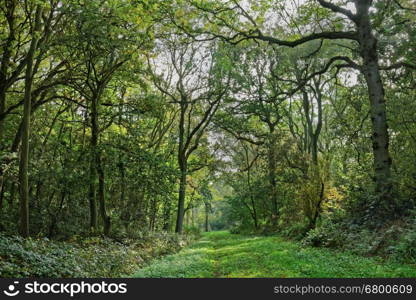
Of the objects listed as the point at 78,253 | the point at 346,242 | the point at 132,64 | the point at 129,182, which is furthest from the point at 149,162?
the point at 346,242

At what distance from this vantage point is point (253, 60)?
2709 cm

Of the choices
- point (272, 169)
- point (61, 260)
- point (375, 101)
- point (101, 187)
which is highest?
point (375, 101)

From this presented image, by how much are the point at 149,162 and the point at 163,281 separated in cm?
961

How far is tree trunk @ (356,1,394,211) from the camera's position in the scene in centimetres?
1309

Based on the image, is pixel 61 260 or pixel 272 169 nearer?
pixel 61 260

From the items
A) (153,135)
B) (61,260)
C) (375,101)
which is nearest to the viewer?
(61,260)

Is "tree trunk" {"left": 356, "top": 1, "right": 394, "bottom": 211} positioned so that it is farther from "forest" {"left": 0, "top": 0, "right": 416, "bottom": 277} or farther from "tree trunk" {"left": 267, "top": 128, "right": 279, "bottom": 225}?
"tree trunk" {"left": 267, "top": 128, "right": 279, "bottom": 225}

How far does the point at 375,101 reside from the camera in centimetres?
1360

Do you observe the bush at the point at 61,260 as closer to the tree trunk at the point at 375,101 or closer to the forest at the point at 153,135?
the forest at the point at 153,135

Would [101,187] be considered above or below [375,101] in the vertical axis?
below

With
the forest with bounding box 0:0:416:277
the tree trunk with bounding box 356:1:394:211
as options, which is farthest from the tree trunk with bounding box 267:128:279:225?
the tree trunk with bounding box 356:1:394:211

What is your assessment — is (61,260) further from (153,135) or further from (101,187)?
(153,135)

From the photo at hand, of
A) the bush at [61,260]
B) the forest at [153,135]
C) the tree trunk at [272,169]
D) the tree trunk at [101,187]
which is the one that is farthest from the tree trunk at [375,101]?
the tree trunk at [272,169]

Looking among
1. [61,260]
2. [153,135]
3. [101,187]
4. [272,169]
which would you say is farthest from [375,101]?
[153,135]
